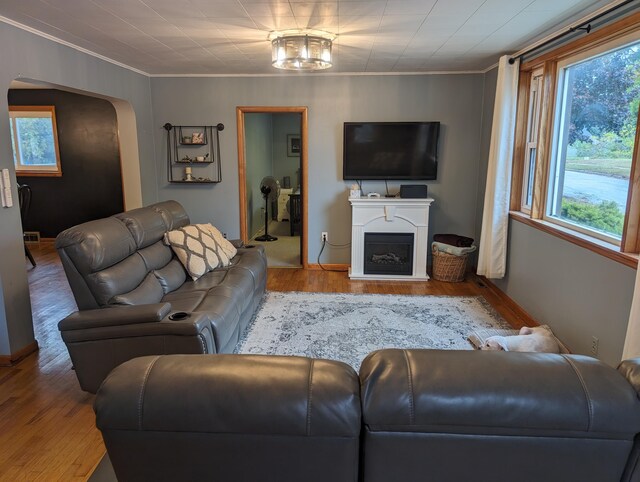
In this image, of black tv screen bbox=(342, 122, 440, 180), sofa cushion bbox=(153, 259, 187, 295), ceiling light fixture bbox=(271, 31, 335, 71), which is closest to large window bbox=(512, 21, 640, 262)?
black tv screen bbox=(342, 122, 440, 180)

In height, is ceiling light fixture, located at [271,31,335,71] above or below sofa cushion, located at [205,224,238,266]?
above

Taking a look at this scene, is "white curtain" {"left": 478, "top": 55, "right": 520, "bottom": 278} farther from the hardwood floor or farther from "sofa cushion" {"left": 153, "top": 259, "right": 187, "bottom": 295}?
"sofa cushion" {"left": 153, "top": 259, "right": 187, "bottom": 295}

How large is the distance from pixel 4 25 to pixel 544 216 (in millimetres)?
4373

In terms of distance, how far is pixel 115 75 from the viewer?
4.55 m

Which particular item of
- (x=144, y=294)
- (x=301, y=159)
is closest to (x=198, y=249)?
(x=144, y=294)

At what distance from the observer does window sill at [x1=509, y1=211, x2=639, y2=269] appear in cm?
258

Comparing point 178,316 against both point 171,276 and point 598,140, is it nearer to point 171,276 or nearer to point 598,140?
point 171,276

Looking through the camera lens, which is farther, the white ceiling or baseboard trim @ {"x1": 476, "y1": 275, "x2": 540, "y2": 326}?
baseboard trim @ {"x1": 476, "y1": 275, "x2": 540, "y2": 326}

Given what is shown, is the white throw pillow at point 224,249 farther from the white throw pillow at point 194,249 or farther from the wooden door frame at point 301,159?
the wooden door frame at point 301,159

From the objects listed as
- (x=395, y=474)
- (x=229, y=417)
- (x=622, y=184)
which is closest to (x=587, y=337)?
(x=622, y=184)

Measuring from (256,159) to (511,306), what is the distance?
4.76 m

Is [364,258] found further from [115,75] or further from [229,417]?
[229,417]

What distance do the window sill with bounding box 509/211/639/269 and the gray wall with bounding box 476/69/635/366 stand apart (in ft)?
0.12

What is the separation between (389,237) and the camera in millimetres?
5281
